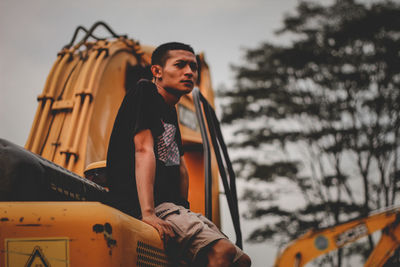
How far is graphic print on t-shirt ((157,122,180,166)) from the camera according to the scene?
6.80 ft

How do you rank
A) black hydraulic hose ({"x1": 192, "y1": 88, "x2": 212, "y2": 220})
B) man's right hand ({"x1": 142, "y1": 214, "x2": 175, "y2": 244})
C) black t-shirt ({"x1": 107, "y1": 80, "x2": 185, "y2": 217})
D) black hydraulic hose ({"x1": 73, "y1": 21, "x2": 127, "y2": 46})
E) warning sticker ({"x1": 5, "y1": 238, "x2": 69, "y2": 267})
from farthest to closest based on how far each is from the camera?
1. black hydraulic hose ({"x1": 73, "y1": 21, "x2": 127, "y2": 46})
2. black hydraulic hose ({"x1": 192, "y1": 88, "x2": 212, "y2": 220})
3. black t-shirt ({"x1": 107, "y1": 80, "x2": 185, "y2": 217})
4. man's right hand ({"x1": 142, "y1": 214, "x2": 175, "y2": 244})
5. warning sticker ({"x1": 5, "y1": 238, "x2": 69, "y2": 267})

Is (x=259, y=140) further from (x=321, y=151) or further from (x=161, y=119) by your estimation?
(x=161, y=119)

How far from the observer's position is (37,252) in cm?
122

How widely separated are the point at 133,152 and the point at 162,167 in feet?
0.58

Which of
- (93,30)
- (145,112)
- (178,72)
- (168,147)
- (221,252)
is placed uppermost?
(93,30)

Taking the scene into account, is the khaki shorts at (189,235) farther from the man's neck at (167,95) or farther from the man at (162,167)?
the man's neck at (167,95)

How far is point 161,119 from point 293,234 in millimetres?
12164

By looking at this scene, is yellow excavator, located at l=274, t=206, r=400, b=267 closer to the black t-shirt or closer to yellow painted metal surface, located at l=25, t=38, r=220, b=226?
yellow painted metal surface, located at l=25, t=38, r=220, b=226

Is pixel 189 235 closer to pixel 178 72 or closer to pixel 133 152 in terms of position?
pixel 133 152

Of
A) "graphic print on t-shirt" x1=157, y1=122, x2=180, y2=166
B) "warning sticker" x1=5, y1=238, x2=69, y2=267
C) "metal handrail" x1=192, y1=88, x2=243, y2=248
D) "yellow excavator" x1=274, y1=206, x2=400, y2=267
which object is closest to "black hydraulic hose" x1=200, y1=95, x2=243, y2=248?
"metal handrail" x1=192, y1=88, x2=243, y2=248

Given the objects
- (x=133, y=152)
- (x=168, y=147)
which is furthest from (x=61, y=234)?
(x=168, y=147)

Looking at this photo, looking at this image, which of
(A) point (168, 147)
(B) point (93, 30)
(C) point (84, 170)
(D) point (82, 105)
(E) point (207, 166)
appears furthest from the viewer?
(B) point (93, 30)

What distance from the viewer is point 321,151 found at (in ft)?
42.4

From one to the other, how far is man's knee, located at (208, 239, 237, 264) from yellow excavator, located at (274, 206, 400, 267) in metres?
4.35
